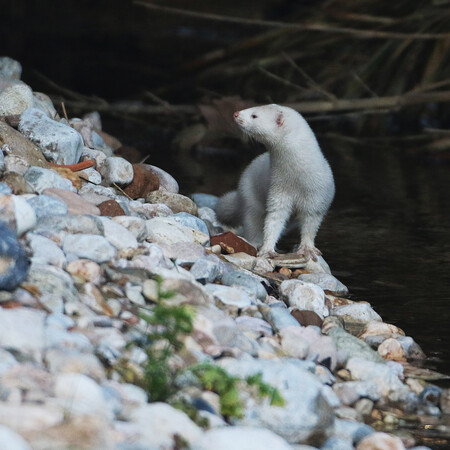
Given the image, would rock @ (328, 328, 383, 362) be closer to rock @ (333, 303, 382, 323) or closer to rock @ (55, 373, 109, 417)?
rock @ (333, 303, 382, 323)

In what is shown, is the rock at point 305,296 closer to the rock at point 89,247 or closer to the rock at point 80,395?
the rock at point 89,247

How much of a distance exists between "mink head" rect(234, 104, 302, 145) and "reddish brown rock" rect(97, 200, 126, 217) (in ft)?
3.00

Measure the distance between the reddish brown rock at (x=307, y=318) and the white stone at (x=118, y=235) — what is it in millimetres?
593

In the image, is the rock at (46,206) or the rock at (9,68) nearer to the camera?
the rock at (46,206)

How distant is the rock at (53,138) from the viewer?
3990mm

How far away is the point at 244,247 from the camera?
4105 millimetres

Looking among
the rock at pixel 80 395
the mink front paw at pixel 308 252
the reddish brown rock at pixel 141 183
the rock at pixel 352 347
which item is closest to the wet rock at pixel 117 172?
the reddish brown rock at pixel 141 183

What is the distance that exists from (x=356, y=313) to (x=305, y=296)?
19 centimetres

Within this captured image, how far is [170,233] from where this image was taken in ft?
11.7

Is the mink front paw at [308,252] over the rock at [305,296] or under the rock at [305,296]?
over

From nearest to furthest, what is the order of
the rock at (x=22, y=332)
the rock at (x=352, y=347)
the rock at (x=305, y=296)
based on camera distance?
the rock at (x=22, y=332) → the rock at (x=352, y=347) → the rock at (x=305, y=296)

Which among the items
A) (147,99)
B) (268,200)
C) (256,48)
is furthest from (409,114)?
(268,200)

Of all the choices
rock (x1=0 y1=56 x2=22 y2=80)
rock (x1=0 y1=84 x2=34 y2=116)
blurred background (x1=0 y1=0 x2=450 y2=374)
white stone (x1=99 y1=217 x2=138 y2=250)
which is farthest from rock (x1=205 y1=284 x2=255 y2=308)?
rock (x1=0 y1=56 x2=22 y2=80)

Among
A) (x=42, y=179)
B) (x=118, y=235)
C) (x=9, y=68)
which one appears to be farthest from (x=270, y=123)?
(x=9, y=68)
